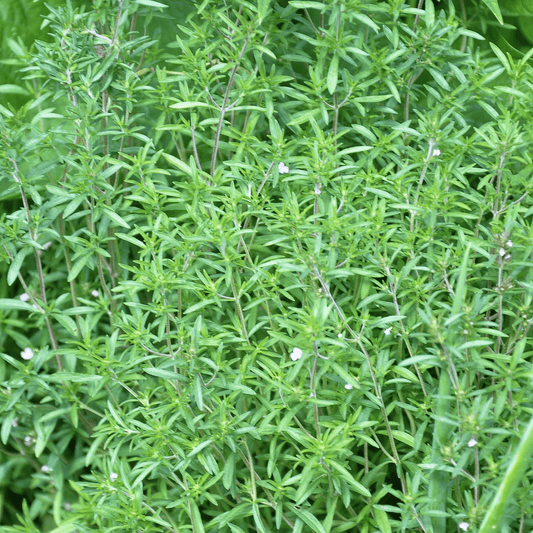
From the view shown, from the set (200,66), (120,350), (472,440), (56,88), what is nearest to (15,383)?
(120,350)

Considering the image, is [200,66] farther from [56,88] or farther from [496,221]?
[496,221]

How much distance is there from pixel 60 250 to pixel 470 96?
138 cm

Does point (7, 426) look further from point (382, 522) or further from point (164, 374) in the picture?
point (382, 522)

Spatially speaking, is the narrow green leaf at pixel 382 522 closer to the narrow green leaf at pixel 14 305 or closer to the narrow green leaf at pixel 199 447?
the narrow green leaf at pixel 199 447

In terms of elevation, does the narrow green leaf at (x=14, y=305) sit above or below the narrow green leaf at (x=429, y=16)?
below

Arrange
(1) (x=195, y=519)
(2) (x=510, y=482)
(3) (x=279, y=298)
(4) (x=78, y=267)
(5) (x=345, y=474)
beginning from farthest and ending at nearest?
(4) (x=78, y=267), (3) (x=279, y=298), (1) (x=195, y=519), (5) (x=345, y=474), (2) (x=510, y=482)

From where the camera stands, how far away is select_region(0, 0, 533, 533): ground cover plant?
1.48 m

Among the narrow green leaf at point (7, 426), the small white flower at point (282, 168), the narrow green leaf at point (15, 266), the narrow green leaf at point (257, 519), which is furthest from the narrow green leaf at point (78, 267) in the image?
the narrow green leaf at point (257, 519)

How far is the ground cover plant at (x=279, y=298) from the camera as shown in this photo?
1.48 metres

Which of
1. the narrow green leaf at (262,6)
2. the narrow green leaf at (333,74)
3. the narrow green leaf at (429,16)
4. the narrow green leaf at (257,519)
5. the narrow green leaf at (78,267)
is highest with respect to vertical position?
the narrow green leaf at (262,6)

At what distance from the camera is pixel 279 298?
5.41 feet

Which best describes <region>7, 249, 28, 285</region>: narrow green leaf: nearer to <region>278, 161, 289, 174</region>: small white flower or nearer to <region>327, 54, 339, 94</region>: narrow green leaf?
<region>278, 161, 289, 174</region>: small white flower

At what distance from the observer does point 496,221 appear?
154cm

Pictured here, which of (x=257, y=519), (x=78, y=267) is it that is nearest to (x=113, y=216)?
(x=78, y=267)
